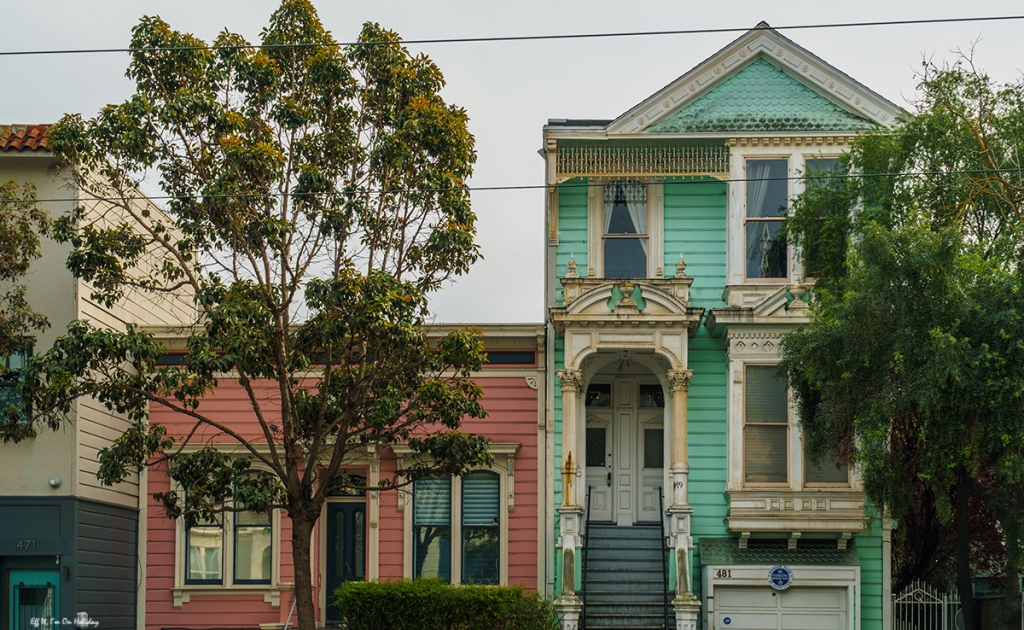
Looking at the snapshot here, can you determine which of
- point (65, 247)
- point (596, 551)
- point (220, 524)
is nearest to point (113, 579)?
point (220, 524)

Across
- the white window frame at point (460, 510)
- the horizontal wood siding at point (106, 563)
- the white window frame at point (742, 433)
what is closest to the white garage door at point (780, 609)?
the white window frame at point (742, 433)

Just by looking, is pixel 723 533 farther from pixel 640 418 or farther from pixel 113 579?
pixel 113 579

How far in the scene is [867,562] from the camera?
22188mm

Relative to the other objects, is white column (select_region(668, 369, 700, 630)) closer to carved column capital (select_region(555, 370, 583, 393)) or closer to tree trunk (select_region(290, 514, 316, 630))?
carved column capital (select_region(555, 370, 583, 393))

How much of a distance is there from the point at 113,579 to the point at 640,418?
31.3ft

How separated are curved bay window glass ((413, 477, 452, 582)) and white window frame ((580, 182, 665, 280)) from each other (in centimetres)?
458

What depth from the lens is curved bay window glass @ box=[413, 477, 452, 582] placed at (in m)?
22.8

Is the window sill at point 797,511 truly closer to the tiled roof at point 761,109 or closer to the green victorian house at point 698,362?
the green victorian house at point 698,362

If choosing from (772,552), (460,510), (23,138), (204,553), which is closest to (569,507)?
(460,510)

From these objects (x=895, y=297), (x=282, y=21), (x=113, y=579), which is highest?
(x=282, y=21)

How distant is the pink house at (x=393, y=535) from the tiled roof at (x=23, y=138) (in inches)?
208

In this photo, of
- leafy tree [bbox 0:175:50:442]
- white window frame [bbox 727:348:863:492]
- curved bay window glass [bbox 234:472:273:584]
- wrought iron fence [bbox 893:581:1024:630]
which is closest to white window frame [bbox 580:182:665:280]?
white window frame [bbox 727:348:863:492]

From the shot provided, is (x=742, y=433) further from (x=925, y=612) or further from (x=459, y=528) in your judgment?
(x=459, y=528)

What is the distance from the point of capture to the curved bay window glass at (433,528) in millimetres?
22766
